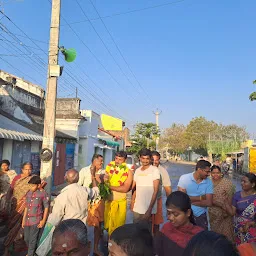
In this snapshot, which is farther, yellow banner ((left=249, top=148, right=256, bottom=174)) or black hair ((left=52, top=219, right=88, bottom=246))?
yellow banner ((left=249, top=148, right=256, bottom=174))

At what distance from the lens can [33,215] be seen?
4734mm

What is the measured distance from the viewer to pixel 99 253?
5129mm

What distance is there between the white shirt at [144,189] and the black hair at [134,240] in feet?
9.69

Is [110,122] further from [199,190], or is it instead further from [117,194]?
[199,190]

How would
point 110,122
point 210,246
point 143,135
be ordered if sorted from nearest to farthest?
point 210,246
point 110,122
point 143,135

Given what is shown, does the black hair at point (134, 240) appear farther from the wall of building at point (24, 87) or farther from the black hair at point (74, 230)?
the wall of building at point (24, 87)

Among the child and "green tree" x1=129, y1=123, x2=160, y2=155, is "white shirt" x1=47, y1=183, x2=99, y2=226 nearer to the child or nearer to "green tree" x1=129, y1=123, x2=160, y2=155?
the child

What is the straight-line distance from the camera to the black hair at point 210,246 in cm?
126

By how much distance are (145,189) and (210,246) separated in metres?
3.46

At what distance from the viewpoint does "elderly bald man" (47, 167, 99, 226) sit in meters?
3.87

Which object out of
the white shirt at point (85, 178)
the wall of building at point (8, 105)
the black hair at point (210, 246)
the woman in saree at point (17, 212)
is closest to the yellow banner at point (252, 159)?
the wall of building at point (8, 105)

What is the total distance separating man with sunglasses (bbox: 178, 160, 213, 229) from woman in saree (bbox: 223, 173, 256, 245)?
503 millimetres

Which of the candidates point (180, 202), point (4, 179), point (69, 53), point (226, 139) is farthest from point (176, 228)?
point (226, 139)

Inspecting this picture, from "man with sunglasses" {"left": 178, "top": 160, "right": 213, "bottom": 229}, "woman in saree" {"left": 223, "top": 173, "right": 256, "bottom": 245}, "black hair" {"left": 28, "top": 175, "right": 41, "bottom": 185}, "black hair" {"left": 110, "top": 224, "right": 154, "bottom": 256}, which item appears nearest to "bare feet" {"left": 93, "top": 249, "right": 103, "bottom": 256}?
"black hair" {"left": 28, "top": 175, "right": 41, "bottom": 185}
